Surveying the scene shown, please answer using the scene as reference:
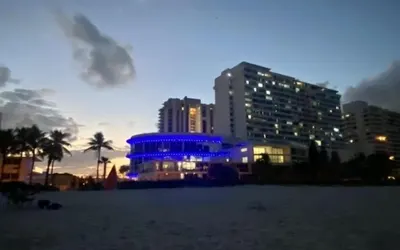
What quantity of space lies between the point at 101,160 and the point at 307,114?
10334 centimetres

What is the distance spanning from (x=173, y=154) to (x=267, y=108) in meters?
61.5

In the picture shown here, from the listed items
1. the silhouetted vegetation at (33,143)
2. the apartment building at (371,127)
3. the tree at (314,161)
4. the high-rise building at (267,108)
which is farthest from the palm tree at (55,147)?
the apartment building at (371,127)

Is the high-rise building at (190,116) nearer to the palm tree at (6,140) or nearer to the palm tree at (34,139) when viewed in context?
the palm tree at (34,139)

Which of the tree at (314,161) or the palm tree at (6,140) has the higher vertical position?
the palm tree at (6,140)

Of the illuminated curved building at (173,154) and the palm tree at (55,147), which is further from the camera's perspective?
the illuminated curved building at (173,154)

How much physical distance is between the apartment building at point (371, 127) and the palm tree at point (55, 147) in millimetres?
154410

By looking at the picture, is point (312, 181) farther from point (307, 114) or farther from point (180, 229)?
point (307, 114)

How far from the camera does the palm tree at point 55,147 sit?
58.3m

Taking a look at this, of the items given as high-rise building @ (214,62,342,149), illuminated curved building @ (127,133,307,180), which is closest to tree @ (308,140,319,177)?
illuminated curved building @ (127,133,307,180)

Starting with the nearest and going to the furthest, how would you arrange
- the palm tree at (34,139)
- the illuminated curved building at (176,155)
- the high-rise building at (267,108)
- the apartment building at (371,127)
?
the palm tree at (34,139) < the illuminated curved building at (176,155) < the high-rise building at (267,108) < the apartment building at (371,127)

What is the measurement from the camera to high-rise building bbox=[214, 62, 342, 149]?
13488cm

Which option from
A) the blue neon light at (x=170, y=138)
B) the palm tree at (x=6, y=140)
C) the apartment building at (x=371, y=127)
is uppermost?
the apartment building at (x=371, y=127)

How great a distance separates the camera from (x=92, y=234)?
909 cm

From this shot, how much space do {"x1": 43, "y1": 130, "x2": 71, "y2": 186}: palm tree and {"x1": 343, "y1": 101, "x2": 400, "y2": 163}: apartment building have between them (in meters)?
154
